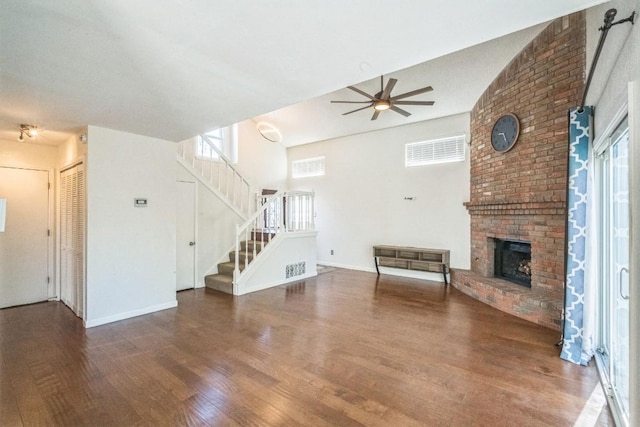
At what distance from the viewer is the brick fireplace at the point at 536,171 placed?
12.0 ft

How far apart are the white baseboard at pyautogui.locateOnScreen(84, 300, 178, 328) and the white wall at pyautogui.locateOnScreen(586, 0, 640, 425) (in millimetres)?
4994

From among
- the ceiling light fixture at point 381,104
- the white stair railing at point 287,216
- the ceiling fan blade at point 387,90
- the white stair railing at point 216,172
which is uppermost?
the ceiling fan blade at point 387,90

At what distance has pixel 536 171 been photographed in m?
4.04

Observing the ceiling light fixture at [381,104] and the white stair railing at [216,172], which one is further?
the white stair railing at [216,172]

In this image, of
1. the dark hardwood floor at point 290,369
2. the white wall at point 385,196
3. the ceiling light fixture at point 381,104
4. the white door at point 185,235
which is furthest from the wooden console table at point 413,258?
the white door at point 185,235

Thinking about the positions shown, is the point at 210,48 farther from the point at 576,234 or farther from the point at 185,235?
the point at 185,235

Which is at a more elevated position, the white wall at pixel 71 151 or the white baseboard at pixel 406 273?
the white wall at pixel 71 151

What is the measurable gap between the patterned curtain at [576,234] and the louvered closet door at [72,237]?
5.72m

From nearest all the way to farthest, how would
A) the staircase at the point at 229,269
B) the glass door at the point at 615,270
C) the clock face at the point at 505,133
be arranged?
the glass door at the point at 615,270, the clock face at the point at 505,133, the staircase at the point at 229,269

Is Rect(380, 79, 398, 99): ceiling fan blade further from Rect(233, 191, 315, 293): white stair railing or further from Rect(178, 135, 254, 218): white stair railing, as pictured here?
A: Rect(178, 135, 254, 218): white stair railing

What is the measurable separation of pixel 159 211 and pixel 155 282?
107 cm

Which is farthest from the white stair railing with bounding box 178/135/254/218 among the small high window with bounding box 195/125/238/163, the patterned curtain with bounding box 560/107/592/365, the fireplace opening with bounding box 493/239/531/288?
the patterned curtain with bounding box 560/107/592/365

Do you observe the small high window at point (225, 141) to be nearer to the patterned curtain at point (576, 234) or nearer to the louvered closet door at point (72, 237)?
the louvered closet door at point (72, 237)

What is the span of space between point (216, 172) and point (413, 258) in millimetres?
4752
